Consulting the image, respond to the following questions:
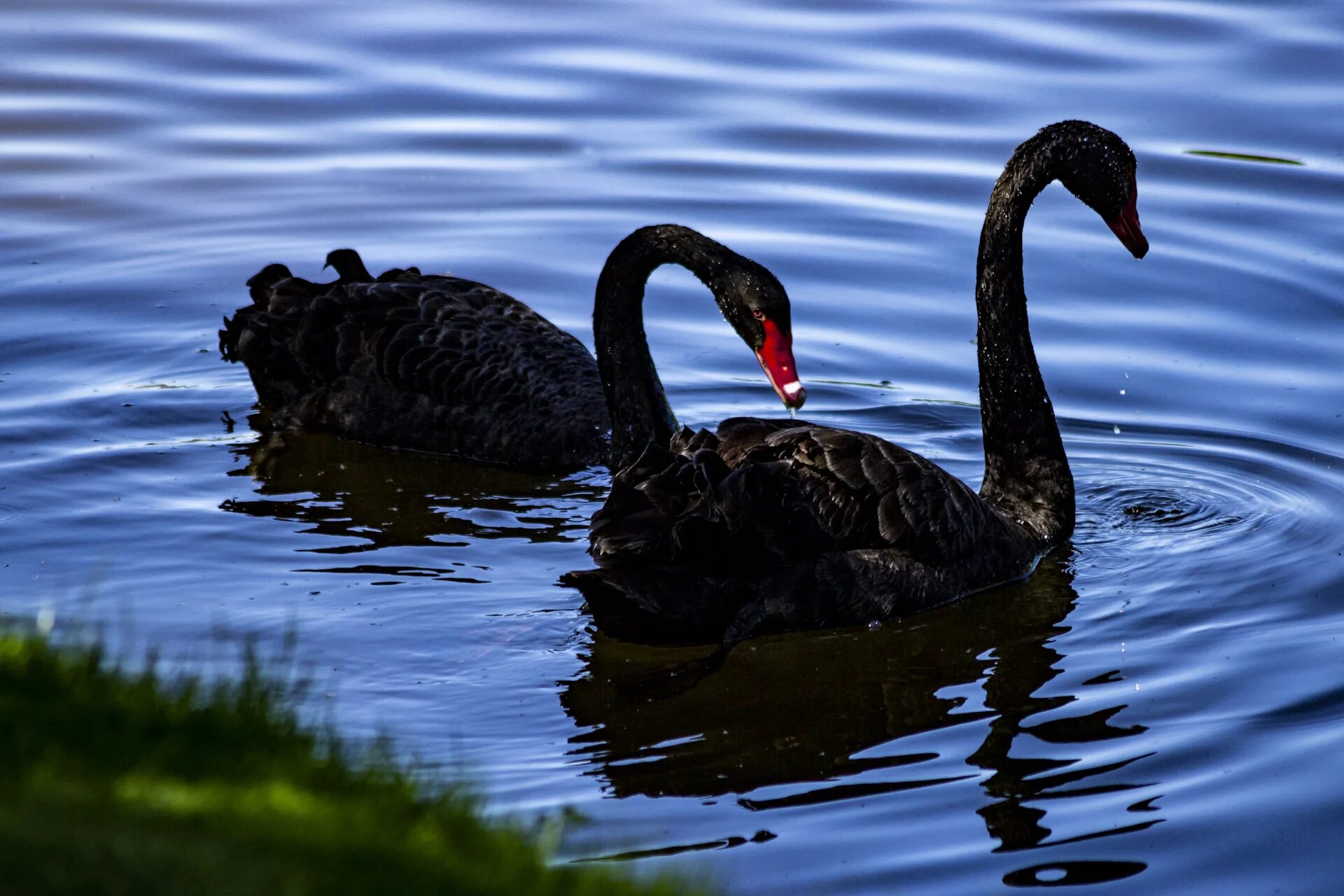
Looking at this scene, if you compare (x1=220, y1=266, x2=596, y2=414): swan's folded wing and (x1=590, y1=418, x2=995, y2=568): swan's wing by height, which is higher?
(x1=220, y1=266, x2=596, y2=414): swan's folded wing

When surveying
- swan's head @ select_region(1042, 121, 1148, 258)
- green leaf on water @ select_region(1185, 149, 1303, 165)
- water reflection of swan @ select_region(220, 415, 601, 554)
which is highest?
green leaf on water @ select_region(1185, 149, 1303, 165)

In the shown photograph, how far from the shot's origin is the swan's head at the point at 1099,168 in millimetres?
7602

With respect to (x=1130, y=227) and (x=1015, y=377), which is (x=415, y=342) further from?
(x=1130, y=227)

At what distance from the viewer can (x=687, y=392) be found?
30.5 ft

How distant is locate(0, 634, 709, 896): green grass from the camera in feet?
10.9

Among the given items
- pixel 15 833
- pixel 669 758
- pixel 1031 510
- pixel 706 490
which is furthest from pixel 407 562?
pixel 15 833

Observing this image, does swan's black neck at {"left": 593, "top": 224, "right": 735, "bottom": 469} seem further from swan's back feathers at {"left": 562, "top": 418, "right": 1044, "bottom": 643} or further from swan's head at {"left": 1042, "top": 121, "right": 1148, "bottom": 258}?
swan's head at {"left": 1042, "top": 121, "right": 1148, "bottom": 258}

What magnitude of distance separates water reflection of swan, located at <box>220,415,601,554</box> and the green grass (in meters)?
3.21

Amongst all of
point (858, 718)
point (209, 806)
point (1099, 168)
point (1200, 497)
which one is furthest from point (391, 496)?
point (209, 806)

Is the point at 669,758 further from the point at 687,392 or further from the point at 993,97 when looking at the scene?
the point at 993,97

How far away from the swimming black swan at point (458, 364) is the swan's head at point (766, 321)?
26.3 inches

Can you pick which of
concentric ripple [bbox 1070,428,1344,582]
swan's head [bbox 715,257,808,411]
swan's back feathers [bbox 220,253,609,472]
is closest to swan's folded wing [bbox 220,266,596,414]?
swan's back feathers [bbox 220,253,609,472]

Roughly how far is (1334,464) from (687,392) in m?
3.03

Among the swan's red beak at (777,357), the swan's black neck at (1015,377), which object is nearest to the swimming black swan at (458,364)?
the swan's red beak at (777,357)
